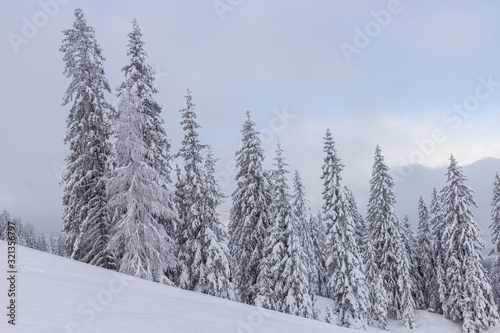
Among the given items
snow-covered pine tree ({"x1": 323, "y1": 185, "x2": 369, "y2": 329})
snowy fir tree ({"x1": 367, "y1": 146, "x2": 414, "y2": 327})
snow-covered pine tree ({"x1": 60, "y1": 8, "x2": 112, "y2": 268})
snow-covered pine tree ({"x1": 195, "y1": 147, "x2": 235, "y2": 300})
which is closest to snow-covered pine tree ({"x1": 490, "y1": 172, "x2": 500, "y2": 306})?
snowy fir tree ({"x1": 367, "y1": 146, "x2": 414, "y2": 327})

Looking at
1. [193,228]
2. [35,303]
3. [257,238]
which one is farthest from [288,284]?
[35,303]

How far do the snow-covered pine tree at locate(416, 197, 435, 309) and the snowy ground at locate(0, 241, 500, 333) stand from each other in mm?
37923

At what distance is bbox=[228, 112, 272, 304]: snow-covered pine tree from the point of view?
950 inches

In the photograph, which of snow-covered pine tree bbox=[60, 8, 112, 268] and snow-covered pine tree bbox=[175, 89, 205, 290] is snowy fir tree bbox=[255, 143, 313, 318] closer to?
snow-covered pine tree bbox=[175, 89, 205, 290]

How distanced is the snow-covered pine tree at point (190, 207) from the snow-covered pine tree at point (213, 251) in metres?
0.33

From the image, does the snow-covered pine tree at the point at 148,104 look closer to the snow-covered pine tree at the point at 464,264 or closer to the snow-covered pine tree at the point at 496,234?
the snow-covered pine tree at the point at 464,264

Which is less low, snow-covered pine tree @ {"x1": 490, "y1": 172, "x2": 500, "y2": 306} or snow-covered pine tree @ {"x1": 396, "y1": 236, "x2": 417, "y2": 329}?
snow-covered pine tree @ {"x1": 490, "y1": 172, "x2": 500, "y2": 306}

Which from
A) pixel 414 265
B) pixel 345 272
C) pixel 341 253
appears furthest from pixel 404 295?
pixel 341 253

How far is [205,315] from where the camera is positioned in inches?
292

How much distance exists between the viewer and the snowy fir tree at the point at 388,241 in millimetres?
33688

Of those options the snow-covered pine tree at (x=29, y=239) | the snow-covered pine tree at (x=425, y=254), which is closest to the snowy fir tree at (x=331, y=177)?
the snow-covered pine tree at (x=425, y=254)

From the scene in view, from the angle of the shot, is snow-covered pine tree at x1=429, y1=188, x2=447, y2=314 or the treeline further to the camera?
snow-covered pine tree at x1=429, y1=188, x2=447, y2=314

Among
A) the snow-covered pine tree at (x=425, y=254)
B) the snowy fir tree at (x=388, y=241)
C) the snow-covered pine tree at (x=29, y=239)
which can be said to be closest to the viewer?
the snowy fir tree at (x=388, y=241)

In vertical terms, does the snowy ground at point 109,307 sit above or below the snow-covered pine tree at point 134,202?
below
